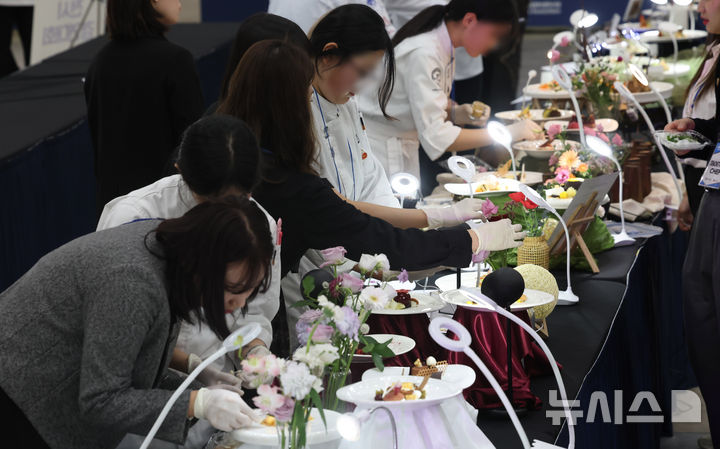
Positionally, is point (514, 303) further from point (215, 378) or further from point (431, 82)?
point (431, 82)

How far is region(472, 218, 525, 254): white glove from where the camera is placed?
5.61 feet

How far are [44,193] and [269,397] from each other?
1.99 meters

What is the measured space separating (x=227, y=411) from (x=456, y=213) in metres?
0.91

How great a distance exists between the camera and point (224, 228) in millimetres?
1056

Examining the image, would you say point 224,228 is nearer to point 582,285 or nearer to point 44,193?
point 582,285

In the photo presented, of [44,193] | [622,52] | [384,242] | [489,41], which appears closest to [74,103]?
[44,193]

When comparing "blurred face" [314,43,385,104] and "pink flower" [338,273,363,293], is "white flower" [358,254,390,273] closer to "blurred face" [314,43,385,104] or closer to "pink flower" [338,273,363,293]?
"pink flower" [338,273,363,293]

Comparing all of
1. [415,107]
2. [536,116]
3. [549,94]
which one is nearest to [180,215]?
[415,107]

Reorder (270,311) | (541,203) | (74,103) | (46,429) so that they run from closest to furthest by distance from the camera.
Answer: (46,429)
(270,311)
(541,203)
(74,103)

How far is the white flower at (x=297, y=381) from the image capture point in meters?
0.98

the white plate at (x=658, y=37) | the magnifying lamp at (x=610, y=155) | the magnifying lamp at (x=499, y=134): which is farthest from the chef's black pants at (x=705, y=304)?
the white plate at (x=658, y=37)

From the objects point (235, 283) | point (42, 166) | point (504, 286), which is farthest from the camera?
point (42, 166)

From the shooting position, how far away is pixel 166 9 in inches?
94.1

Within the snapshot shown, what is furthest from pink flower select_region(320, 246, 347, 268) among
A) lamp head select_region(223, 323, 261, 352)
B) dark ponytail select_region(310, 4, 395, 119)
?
dark ponytail select_region(310, 4, 395, 119)
